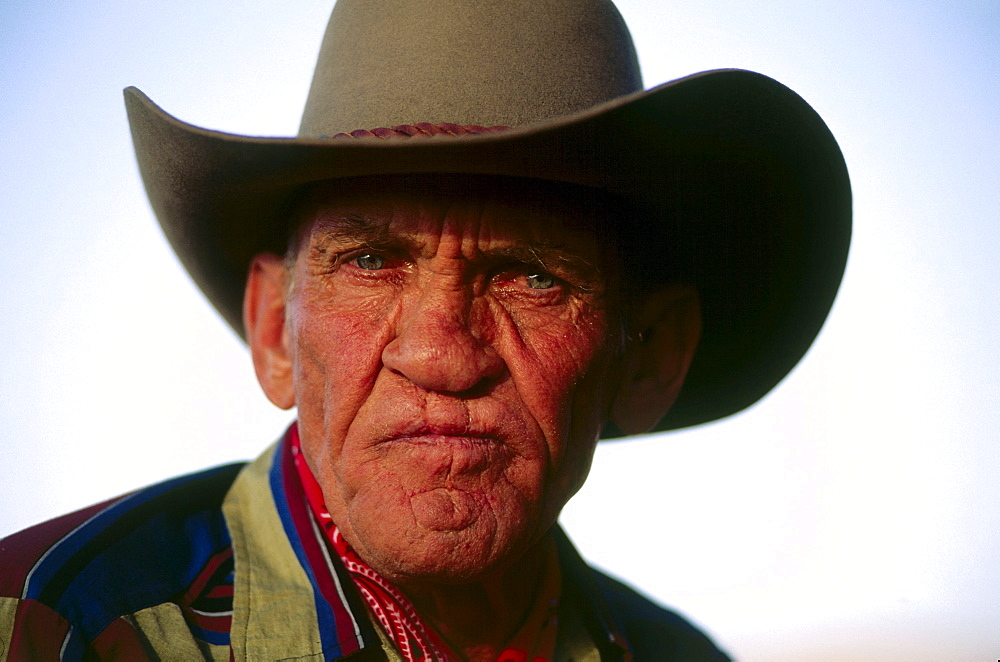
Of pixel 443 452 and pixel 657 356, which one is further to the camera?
pixel 657 356

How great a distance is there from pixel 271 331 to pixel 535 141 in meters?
1.05

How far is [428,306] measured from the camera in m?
2.08

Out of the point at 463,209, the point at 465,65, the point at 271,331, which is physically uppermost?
the point at 465,65

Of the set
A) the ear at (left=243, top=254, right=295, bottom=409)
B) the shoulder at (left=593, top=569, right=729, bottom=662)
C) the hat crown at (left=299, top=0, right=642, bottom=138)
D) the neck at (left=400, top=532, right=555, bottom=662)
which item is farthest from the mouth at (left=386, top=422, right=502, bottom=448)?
the shoulder at (left=593, top=569, right=729, bottom=662)

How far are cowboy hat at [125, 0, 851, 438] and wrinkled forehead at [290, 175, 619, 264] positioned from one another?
4cm

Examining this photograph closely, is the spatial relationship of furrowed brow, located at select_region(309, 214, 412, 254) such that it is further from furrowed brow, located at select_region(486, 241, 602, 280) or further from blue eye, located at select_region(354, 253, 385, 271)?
furrowed brow, located at select_region(486, 241, 602, 280)

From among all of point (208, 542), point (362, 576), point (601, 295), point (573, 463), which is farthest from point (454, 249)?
point (208, 542)

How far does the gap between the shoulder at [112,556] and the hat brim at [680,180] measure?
30.7 inches

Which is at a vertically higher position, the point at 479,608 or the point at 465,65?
the point at 465,65

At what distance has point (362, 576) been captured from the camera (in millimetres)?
2348

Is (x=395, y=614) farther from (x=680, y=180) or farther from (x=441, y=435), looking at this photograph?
(x=680, y=180)

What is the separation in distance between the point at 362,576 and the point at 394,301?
0.75 m

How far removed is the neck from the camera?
94.7 inches

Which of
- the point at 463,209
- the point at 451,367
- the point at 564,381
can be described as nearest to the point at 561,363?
the point at 564,381
